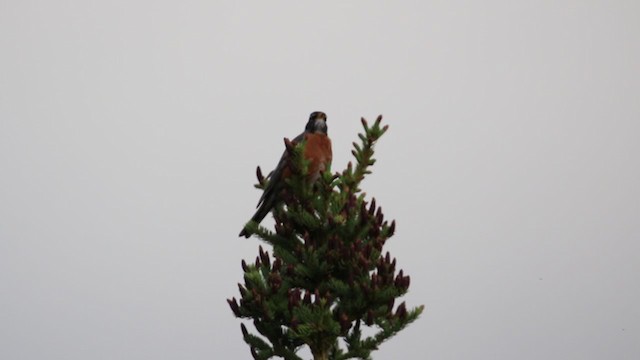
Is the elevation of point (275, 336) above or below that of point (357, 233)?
below

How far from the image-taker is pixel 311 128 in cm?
998

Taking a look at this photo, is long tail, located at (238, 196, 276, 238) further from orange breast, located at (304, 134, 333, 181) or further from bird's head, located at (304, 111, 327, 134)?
bird's head, located at (304, 111, 327, 134)

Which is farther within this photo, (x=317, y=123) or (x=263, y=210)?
(x=317, y=123)

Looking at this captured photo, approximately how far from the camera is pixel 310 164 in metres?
9.32

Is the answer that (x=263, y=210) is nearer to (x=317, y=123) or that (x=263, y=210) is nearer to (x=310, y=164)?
(x=310, y=164)

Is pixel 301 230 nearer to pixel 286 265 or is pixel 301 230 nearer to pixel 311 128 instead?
pixel 286 265

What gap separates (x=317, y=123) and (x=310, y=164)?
2.76 feet

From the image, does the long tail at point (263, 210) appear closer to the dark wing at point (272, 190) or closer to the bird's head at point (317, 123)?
the dark wing at point (272, 190)

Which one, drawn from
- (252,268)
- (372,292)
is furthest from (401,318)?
(252,268)

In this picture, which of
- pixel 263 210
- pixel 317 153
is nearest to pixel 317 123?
pixel 317 153

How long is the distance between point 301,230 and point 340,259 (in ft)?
2.30

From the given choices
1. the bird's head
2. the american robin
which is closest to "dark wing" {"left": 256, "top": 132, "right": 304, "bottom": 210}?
the american robin

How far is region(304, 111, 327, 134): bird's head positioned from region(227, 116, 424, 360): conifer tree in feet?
2.76

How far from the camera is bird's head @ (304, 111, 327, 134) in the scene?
32.6ft
